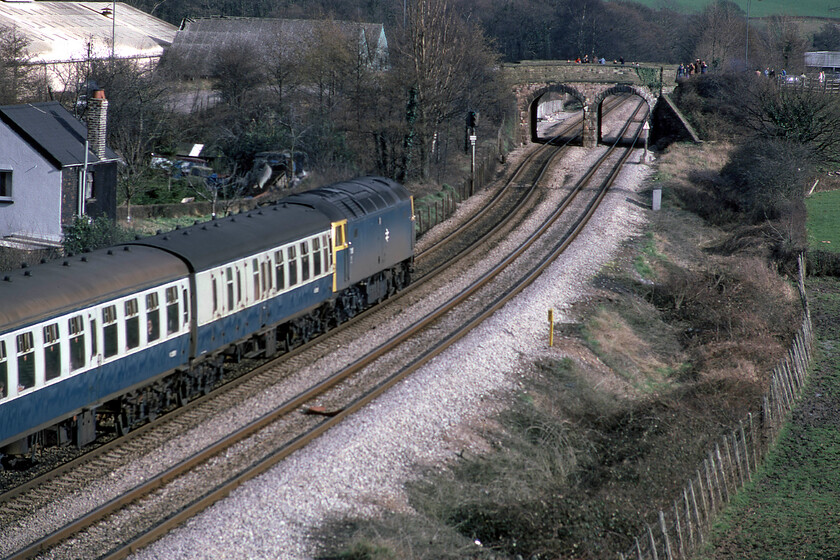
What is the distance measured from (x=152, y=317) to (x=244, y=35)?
196 feet

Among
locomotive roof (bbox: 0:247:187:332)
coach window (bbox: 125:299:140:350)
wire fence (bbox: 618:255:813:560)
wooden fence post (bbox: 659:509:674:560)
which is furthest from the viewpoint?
coach window (bbox: 125:299:140:350)

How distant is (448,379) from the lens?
64.2 feet

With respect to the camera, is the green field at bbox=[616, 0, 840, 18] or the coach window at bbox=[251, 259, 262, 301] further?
the green field at bbox=[616, 0, 840, 18]

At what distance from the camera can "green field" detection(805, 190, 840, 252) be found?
125 ft

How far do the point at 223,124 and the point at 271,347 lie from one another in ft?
118

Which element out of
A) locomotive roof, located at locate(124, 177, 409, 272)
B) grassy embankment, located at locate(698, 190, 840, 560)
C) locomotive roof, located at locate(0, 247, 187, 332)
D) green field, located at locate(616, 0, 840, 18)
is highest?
green field, located at locate(616, 0, 840, 18)

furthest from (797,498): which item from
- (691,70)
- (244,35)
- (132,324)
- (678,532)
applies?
(244,35)

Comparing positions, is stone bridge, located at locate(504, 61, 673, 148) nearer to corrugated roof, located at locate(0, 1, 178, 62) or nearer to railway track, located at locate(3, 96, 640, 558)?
corrugated roof, located at locate(0, 1, 178, 62)

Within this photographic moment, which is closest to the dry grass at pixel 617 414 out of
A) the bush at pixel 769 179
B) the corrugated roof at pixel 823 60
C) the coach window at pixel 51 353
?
the coach window at pixel 51 353

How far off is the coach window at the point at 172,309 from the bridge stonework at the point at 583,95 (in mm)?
43448

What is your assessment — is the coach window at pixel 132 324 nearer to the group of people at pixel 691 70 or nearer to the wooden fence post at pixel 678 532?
the wooden fence post at pixel 678 532

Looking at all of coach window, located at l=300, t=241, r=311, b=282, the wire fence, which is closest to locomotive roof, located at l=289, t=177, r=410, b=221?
coach window, located at l=300, t=241, r=311, b=282

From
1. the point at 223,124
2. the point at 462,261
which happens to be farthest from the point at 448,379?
the point at 223,124

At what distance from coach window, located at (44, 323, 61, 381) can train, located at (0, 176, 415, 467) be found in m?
0.02
